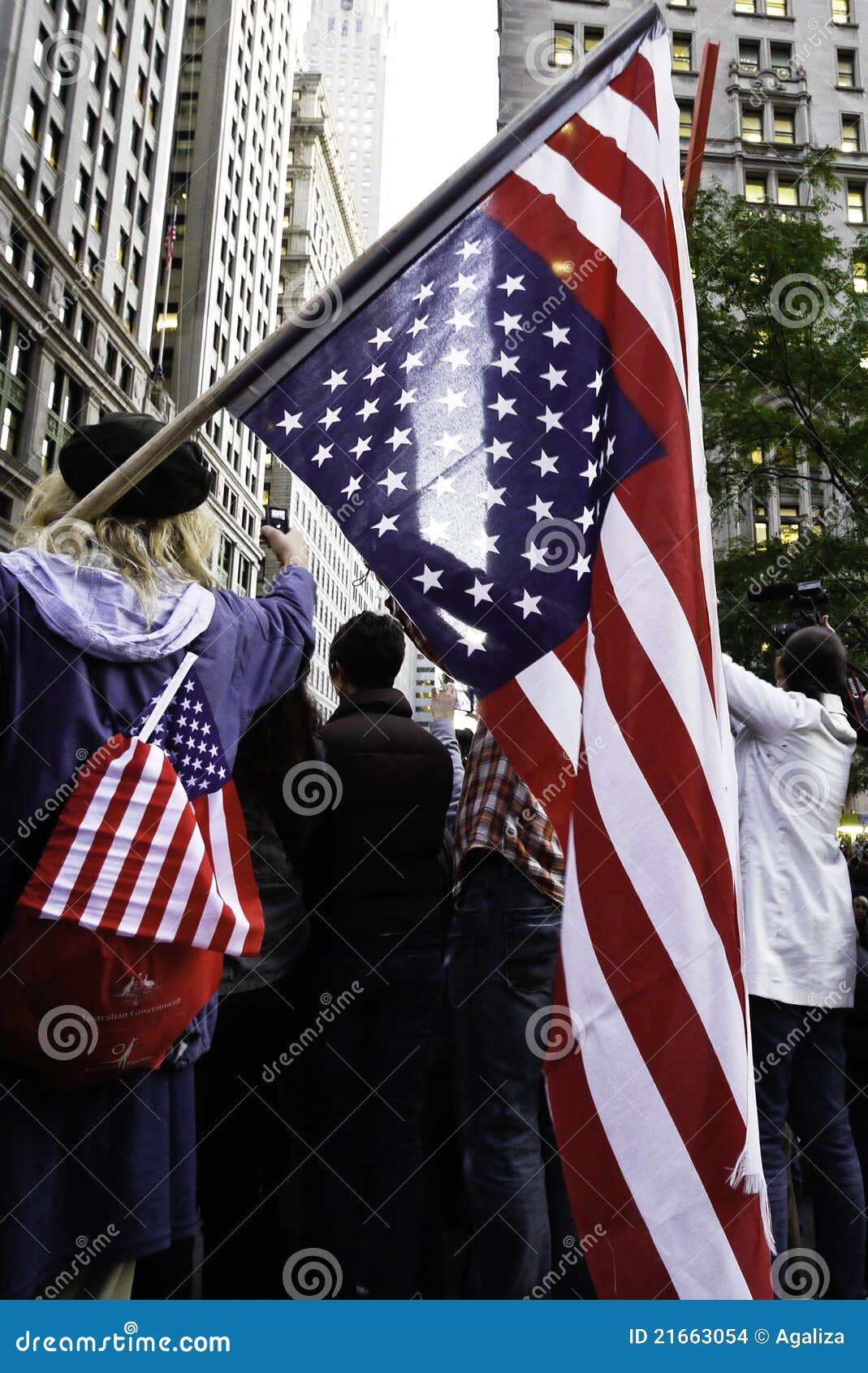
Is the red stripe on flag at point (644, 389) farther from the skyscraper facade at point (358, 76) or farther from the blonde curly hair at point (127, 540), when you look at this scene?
the skyscraper facade at point (358, 76)

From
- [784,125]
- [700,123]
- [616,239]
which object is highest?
[784,125]

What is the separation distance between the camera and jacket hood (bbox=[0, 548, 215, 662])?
2182 mm

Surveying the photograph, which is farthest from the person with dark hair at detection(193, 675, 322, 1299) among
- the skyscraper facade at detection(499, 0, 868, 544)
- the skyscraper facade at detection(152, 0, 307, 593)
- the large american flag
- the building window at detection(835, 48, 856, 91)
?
the skyscraper facade at detection(152, 0, 307, 593)

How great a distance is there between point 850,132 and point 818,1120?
143 feet

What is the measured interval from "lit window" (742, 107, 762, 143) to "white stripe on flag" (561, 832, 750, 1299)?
140ft

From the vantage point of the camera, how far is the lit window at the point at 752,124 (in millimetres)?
36812

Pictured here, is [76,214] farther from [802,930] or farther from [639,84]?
[802,930]

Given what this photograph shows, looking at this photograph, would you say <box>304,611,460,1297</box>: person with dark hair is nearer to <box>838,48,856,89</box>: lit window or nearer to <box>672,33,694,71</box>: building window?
<box>672,33,694,71</box>: building window

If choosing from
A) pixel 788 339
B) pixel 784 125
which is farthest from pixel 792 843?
pixel 784 125

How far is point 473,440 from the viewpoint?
2693mm

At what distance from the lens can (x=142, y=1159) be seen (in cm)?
212

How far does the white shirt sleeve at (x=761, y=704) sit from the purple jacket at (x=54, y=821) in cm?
225

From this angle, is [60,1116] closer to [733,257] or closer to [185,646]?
[185,646]

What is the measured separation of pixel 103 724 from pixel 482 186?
6.31 ft
